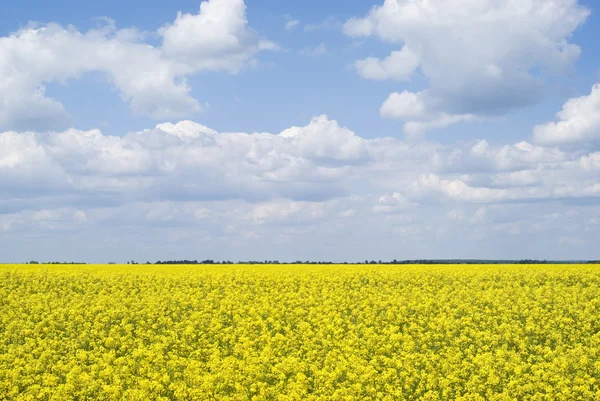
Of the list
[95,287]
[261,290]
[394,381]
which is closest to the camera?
[394,381]

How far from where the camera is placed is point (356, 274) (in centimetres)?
3878

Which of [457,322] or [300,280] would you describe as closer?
[457,322]

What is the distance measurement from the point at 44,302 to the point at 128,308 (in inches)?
183

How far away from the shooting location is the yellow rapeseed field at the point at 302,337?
16.4m

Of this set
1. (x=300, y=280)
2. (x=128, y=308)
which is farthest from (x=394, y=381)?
(x=300, y=280)

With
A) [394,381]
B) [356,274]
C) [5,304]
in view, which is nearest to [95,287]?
[5,304]

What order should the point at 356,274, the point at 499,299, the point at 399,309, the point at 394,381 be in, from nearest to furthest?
the point at 394,381 → the point at 399,309 → the point at 499,299 → the point at 356,274

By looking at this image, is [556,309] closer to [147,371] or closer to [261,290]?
[261,290]

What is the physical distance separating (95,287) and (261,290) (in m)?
10.3

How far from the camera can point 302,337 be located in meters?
21.8

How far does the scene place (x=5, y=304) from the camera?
30766 mm

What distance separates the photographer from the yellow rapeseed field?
53.9 feet

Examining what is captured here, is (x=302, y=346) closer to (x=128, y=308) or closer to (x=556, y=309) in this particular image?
(x=128, y=308)

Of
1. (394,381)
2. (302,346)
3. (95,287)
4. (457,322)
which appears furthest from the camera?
(95,287)
